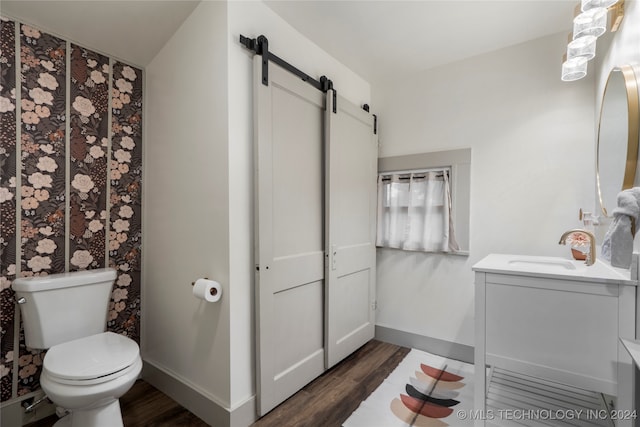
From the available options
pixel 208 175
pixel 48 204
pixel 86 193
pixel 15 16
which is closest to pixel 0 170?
pixel 48 204

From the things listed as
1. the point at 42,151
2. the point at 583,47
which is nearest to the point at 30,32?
the point at 42,151

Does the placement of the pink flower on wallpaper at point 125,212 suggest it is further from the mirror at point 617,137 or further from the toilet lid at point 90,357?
the mirror at point 617,137

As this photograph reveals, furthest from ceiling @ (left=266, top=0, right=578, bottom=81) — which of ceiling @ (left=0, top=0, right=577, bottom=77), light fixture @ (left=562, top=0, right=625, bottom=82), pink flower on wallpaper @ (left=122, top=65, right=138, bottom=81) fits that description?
pink flower on wallpaper @ (left=122, top=65, right=138, bottom=81)

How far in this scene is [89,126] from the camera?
192 cm

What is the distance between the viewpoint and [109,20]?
174 cm

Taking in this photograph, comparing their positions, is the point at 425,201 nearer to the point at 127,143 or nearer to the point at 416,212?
the point at 416,212

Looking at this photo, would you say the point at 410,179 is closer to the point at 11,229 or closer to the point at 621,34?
the point at 621,34

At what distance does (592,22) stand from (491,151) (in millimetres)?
981

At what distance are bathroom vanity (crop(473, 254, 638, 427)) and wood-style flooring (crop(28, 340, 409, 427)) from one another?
76 centimetres

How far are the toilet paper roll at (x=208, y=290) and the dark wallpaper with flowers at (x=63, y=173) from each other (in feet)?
2.91

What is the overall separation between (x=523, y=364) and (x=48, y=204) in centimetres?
272

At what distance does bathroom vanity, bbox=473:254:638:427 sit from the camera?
121 cm

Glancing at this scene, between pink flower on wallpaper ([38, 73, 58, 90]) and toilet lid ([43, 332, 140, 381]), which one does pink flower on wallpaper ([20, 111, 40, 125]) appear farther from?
toilet lid ([43, 332, 140, 381])

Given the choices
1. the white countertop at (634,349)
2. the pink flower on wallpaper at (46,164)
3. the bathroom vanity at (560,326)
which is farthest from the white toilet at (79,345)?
the white countertop at (634,349)
